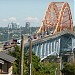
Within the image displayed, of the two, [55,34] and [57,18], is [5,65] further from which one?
[57,18]

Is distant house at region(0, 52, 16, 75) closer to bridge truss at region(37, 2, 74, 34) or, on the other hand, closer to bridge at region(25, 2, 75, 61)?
bridge at region(25, 2, 75, 61)

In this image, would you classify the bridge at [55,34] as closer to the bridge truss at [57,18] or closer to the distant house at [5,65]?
the bridge truss at [57,18]

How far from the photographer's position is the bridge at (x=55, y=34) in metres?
79.4

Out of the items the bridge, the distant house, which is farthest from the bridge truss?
the distant house

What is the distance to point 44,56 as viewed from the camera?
8300 cm

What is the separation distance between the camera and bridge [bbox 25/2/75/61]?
7938cm

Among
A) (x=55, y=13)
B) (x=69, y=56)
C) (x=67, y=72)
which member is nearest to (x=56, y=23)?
(x=55, y=13)

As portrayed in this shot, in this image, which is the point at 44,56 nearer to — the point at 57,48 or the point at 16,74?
the point at 57,48

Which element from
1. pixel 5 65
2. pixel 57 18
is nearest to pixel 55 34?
pixel 57 18

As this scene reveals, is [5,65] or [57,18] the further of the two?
[57,18]

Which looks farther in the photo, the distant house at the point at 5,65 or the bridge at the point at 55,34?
the bridge at the point at 55,34

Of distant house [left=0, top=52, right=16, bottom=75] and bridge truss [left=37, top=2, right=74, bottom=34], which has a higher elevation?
bridge truss [left=37, top=2, right=74, bottom=34]

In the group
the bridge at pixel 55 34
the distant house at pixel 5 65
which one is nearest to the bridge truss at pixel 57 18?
the bridge at pixel 55 34

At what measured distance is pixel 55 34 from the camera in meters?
88.1
